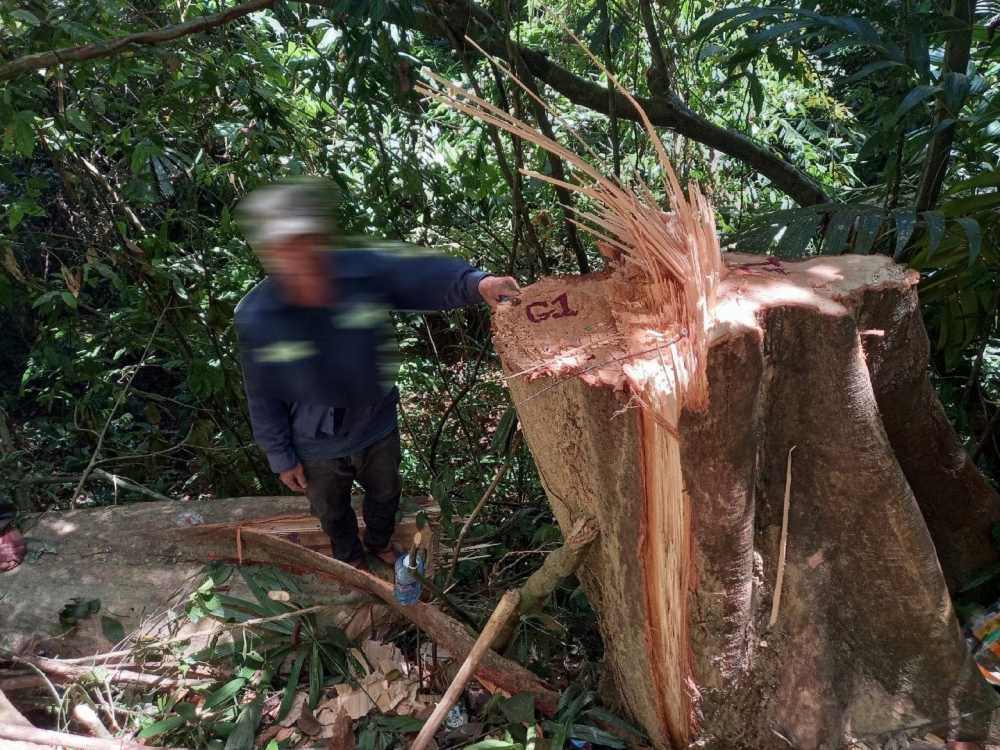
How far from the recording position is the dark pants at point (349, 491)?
2439 millimetres

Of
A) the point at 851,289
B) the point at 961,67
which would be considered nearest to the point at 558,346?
the point at 851,289

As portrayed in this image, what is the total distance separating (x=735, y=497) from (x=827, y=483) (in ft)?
1.12

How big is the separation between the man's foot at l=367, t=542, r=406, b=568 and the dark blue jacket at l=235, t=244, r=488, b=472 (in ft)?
3.03

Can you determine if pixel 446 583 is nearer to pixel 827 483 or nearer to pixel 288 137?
pixel 827 483

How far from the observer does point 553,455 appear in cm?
180

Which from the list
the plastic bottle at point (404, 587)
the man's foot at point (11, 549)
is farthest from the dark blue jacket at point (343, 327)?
the man's foot at point (11, 549)

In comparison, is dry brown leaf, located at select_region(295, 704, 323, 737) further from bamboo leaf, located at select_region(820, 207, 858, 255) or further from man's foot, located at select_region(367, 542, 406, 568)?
bamboo leaf, located at select_region(820, 207, 858, 255)

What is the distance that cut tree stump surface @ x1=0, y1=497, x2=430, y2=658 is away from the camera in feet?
8.93

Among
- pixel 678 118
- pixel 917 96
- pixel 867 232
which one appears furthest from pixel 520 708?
pixel 678 118

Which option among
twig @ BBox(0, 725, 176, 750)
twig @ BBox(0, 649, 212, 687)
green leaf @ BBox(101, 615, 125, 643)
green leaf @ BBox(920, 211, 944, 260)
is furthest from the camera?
green leaf @ BBox(101, 615, 125, 643)

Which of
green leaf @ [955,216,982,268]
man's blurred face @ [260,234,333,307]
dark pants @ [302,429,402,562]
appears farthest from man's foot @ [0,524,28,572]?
green leaf @ [955,216,982,268]

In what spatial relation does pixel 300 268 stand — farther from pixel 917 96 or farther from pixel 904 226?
pixel 917 96

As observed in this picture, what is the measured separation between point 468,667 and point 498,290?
1.05 m

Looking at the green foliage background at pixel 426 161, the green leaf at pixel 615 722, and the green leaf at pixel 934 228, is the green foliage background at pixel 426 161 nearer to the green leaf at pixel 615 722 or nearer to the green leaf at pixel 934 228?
the green leaf at pixel 934 228
